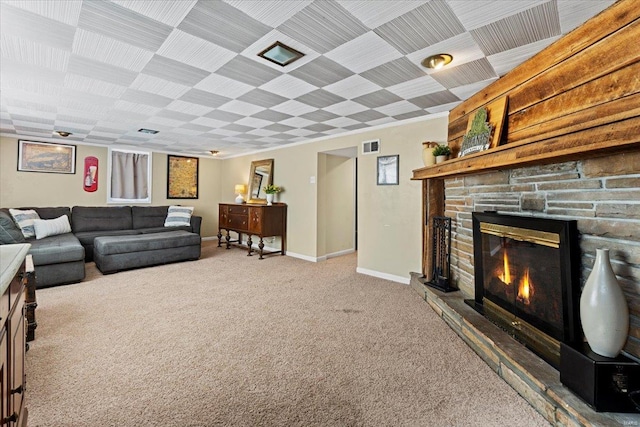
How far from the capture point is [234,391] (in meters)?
1.67

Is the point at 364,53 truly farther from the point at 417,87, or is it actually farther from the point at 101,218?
the point at 101,218

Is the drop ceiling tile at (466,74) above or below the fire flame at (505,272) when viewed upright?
above

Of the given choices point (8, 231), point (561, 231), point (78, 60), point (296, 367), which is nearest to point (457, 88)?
point (561, 231)

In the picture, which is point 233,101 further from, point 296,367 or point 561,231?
point 561,231

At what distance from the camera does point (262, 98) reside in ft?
9.94

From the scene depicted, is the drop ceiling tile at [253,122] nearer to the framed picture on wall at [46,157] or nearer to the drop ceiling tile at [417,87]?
the drop ceiling tile at [417,87]

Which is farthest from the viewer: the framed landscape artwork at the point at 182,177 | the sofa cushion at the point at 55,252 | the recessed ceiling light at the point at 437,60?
the framed landscape artwork at the point at 182,177

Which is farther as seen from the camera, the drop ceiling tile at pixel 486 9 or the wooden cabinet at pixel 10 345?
the drop ceiling tile at pixel 486 9

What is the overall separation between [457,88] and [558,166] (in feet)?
4.18

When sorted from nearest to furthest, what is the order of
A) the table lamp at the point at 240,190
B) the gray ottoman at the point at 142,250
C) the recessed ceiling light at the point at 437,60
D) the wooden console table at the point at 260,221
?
the recessed ceiling light at the point at 437,60 → the gray ottoman at the point at 142,250 → the wooden console table at the point at 260,221 → the table lamp at the point at 240,190

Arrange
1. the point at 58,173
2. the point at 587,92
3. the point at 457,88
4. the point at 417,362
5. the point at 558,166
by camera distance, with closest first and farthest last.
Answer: the point at 587,92
the point at 558,166
the point at 417,362
the point at 457,88
the point at 58,173

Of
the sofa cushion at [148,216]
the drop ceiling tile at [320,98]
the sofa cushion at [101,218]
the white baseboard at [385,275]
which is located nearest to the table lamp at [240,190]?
the sofa cushion at [148,216]

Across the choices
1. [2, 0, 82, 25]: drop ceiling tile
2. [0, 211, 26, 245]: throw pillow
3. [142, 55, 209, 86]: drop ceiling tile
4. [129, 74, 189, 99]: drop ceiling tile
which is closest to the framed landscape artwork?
[0, 211, 26, 245]: throw pillow

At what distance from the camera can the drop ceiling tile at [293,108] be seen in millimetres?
3186
